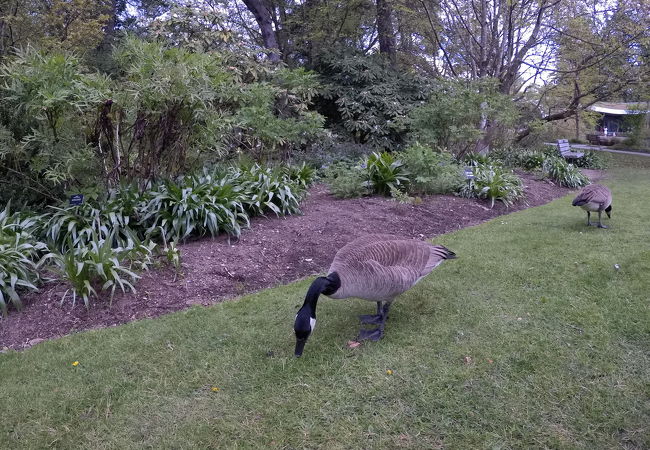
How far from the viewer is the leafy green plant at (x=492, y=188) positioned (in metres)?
9.12

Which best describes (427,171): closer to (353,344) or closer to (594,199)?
(594,199)

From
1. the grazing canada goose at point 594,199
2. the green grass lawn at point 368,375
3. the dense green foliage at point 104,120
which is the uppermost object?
the dense green foliage at point 104,120

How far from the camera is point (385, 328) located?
12.6 feet

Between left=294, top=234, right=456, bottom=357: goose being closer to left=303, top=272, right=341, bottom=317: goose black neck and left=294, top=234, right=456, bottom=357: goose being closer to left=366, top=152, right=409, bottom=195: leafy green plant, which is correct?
left=303, top=272, right=341, bottom=317: goose black neck

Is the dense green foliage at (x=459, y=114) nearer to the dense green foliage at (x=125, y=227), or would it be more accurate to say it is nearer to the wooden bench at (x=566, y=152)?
the dense green foliage at (x=125, y=227)

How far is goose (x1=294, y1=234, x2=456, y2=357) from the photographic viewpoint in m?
3.11

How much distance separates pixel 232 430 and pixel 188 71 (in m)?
4.39

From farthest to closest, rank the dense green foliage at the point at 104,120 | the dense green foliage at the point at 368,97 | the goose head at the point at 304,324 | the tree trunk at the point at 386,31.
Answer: the tree trunk at the point at 386,31 < the dense green foliage at the point at 368,97 < the dense green foliage at the point at 104,120 < the goose head at the point at 304,324

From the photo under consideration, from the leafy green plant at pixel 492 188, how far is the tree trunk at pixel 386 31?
7.73 metres

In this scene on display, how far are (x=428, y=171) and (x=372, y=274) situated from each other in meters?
5.82

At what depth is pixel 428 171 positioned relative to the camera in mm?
8719

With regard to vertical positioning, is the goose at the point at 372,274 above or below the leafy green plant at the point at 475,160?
below

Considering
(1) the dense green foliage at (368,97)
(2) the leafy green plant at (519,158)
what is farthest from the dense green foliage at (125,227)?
(2) the leafy green plant at (519,158)

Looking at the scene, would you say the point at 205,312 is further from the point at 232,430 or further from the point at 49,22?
the point at 49,22
